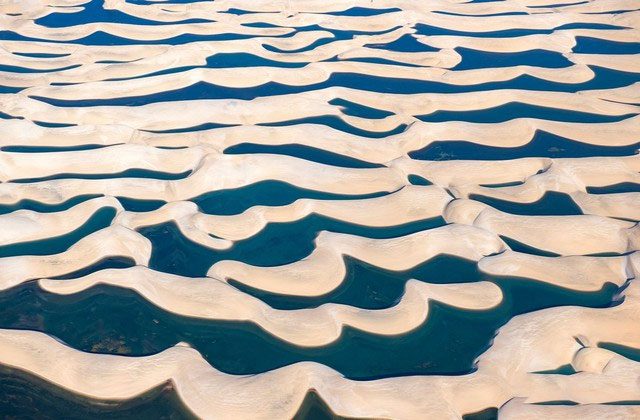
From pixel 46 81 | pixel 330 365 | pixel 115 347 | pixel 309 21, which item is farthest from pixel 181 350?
pixel 309 21

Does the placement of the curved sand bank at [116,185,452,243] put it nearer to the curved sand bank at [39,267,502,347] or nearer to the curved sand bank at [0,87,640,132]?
the curved sand bank at [39,267,502,347]

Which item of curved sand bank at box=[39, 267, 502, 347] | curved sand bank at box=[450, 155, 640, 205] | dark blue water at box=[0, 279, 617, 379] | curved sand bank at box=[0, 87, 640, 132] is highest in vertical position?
curved sand bank at box=[0, 87, 640, 132]

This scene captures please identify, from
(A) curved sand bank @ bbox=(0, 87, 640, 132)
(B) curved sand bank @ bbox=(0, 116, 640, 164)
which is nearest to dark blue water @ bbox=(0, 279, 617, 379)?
(B) curved sand bank @ bbox=(0, 116, 640, 164)

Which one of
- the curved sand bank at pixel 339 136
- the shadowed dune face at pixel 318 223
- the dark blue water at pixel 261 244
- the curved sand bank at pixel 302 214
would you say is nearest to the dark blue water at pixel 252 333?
the shadowed dune face at pixel 318 223

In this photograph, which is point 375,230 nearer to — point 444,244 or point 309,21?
point 444,244

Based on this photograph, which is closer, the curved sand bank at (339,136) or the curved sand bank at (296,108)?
the curved sand bank at (339,136)

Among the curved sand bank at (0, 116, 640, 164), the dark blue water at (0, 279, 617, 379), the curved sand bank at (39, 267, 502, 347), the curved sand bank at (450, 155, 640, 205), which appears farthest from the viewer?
the curved sand bank at (0, 116, 640, 164)

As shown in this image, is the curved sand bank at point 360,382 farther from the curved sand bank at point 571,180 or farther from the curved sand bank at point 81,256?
the curved sand bank at point 571,180

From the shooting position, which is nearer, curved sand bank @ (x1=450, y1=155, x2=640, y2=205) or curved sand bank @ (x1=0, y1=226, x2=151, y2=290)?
curved sand bank @ (x1=0, y1=226, x2=151, y2=290)

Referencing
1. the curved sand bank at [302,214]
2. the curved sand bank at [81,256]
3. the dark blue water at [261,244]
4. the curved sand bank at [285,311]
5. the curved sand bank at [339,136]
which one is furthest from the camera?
the curved sand bank at [339,136]
